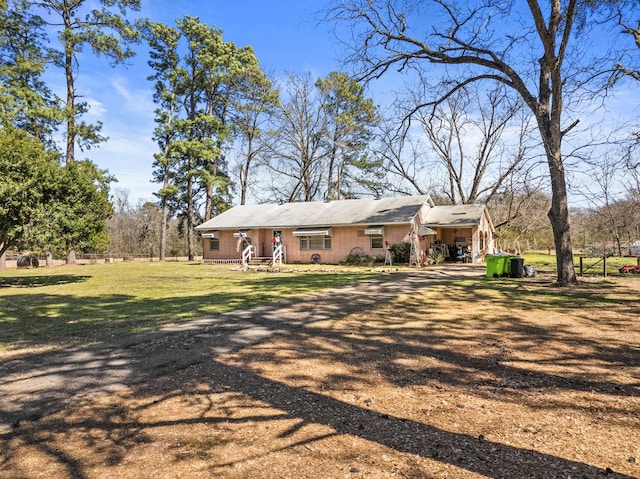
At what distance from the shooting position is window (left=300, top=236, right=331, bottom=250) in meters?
24.8

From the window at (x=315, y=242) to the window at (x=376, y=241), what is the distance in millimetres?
2966

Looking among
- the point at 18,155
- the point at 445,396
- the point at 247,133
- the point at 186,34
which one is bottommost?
the point at 445,396

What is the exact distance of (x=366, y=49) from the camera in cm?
1249

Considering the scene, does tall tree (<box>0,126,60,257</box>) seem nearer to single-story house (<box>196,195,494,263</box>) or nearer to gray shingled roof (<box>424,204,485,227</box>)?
single-story house (<box>196,195,494,263</box>)

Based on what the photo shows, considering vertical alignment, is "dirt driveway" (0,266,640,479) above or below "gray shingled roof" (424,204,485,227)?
below

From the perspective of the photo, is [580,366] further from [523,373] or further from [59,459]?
[59,459]

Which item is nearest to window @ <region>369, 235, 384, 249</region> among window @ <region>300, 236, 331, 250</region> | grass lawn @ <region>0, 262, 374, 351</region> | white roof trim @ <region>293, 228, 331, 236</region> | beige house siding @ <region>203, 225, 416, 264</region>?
beige house siding @ <region>203, 225, 416, 264</region>

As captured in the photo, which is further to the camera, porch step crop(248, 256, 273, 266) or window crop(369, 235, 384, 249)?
porch step crop(248, 256, 273, 266)

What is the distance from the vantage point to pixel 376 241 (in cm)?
2341

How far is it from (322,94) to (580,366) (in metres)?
35.9

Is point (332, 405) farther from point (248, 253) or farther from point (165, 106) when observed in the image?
point (165, 106)

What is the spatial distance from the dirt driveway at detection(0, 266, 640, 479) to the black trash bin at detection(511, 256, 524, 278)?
8125 millimetres

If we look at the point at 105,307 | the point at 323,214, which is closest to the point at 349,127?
the point at 323,214

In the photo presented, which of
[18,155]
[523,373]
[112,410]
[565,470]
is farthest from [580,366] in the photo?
[18,155]
